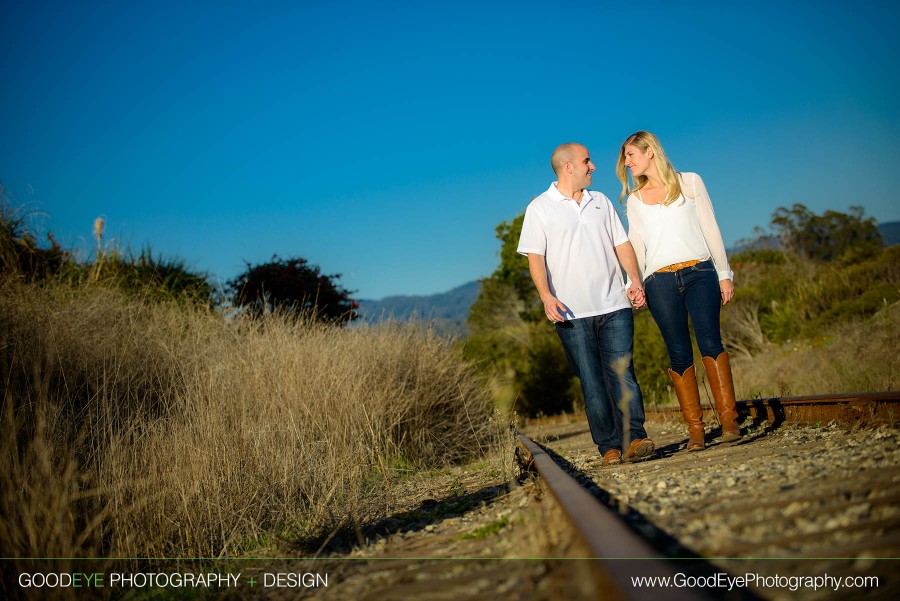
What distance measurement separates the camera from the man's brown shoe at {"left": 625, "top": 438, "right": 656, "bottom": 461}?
487 centimetres

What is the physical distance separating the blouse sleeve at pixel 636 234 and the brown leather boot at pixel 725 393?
2.93ft

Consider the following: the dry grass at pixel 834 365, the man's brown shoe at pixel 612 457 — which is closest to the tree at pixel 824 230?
the dry grass at pixel 834 365

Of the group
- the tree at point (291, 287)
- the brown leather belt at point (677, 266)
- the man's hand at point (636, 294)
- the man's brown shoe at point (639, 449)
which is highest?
the tree at point (291, 287)

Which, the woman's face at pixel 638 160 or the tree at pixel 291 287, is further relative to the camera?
the tree at pixel 291 287

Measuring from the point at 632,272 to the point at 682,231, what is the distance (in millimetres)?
522

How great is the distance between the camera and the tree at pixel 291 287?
14.8m

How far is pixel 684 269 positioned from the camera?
512cm

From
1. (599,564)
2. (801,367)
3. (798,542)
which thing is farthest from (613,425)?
(801,367)

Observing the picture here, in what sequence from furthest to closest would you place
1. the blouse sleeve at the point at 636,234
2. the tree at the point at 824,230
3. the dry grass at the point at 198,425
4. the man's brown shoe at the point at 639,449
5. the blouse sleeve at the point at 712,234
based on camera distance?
1. the tree at the point at 824,230
2. the blouse sleeve at the point at 636,234
3. the blouse sleeve at the point at 712,234
4. the man's brown shoe at the point at 639,449
5. the dry grass at the point at 198,425

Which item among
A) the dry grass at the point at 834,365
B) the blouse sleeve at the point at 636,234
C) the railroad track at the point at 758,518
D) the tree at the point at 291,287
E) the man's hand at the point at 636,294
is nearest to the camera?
the railroad track at the point at 758,518

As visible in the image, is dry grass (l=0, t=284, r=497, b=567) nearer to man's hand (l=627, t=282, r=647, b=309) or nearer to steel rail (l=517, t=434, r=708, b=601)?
steel rail (l=517, t=434, r=708, b=601)

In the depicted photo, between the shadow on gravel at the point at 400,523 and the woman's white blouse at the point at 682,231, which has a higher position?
the woman's white blouse at the point at 682,231

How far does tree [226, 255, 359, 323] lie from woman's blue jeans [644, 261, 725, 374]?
33.5 ft

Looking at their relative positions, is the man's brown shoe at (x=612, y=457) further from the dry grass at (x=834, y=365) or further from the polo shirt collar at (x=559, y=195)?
the dry grass at (x=834, y=365)
